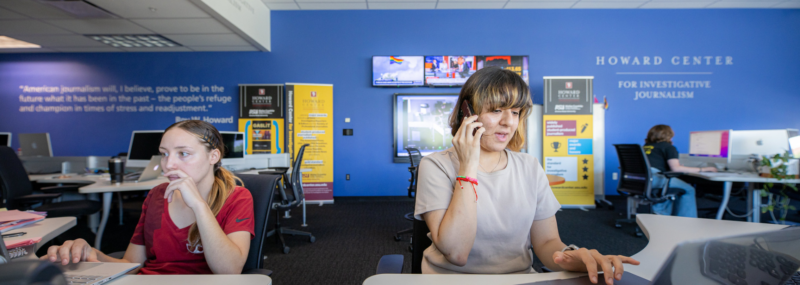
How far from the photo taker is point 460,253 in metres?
0.92

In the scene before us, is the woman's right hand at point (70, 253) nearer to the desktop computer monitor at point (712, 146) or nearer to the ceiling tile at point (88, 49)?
the desktop computer monitor at point (712, 146)

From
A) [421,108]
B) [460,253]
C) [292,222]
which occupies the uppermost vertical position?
[421,108]

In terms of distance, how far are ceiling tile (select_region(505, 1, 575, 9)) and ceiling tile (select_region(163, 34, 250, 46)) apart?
4.24m

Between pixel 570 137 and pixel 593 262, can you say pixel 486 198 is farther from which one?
pixel 570 137

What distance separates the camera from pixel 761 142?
3400mm

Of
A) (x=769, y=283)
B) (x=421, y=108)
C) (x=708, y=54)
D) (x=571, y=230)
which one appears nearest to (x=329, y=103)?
(x=421, y=108)

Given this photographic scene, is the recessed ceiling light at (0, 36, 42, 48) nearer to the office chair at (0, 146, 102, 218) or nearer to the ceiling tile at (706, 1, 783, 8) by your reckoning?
the office chair at (0, 146, 102, 218)

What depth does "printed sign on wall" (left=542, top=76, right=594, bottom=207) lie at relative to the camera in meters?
4.60

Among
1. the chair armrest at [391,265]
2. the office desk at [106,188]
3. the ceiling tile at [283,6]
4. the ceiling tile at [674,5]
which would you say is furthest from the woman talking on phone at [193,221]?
the ceiling tile at [674,5]

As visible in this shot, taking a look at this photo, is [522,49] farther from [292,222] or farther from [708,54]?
[292,222]

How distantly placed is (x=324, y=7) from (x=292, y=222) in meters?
3.39

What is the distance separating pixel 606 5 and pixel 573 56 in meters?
0.91

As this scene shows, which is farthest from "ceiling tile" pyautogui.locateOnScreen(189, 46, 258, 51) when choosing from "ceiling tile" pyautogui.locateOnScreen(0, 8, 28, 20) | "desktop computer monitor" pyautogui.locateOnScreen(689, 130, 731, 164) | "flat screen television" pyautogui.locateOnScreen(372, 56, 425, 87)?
"desktop computer monitor" pyautogui.locateOnScreen(689, 130, 731, 164)

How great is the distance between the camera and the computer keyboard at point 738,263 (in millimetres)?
467
